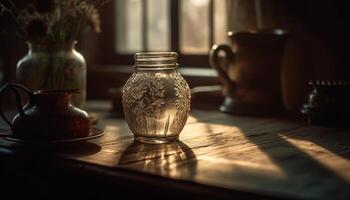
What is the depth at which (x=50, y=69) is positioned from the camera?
4.42 feet

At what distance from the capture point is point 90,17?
4.85ft

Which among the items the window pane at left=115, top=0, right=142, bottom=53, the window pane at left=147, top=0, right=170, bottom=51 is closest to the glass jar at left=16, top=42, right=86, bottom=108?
the window pane at left=147, top=0, right=170, bottom=51

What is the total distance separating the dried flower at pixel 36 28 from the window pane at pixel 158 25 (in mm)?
996

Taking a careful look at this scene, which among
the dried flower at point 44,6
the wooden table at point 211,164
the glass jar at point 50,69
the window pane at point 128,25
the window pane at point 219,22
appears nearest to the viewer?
the wooden table at point 211,164

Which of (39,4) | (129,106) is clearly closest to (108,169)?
(129,106)

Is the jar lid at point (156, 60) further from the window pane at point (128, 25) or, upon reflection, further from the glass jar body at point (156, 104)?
the window pane at point (128, 25)

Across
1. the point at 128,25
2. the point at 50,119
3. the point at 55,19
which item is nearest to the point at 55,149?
the point at 50,119

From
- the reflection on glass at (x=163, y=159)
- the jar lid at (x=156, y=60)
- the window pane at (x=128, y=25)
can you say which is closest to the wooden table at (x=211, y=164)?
the reflection on glass at (x=163, y=159)

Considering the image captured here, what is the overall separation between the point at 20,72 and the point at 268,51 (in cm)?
64

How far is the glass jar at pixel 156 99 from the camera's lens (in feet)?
3.49

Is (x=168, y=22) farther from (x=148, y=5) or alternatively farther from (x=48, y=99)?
(x=48, y=99)

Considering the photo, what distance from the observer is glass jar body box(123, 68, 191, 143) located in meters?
1.06

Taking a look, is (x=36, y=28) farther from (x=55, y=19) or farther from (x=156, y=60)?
(x=156, y=60)

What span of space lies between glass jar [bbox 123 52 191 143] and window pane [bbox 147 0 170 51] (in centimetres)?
112
